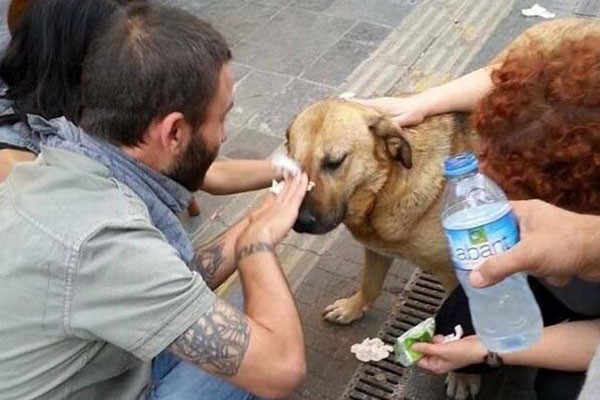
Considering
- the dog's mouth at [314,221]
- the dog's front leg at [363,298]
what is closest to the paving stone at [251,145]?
the dog's front leg at [363,298]

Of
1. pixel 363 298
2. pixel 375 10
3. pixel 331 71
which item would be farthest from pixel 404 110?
pixel 375 10

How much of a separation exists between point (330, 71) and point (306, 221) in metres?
2.48

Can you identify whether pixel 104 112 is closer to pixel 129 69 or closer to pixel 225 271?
pixel 129 69

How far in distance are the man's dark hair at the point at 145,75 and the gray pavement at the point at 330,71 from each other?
144cm

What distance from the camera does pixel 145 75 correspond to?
2.14m

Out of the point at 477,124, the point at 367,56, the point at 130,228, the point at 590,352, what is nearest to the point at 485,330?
the point at 590,352

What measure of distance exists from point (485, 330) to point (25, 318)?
4.34ft

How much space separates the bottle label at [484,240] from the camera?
1.75m

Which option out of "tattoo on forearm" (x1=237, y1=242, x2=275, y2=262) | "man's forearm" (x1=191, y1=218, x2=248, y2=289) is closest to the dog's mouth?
"man's forearm" (x1=191, y1=218, x2=248, y2=289)

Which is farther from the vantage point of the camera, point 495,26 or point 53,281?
point 495,26

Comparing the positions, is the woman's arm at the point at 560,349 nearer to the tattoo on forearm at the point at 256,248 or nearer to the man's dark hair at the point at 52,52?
the tattoo on forearm at the point at 256,248

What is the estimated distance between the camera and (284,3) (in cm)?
589

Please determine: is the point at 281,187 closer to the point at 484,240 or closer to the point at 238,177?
the point at 238,177

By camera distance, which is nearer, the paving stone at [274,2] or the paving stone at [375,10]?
the paving stone at [375,10]
